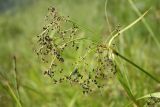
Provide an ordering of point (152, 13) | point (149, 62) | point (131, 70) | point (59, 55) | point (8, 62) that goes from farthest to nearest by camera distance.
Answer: point (8, 62)
point (152, 13)
point (149, 62)
point (131, 70)
point (59, 55)

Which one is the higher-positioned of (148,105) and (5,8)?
(5,8)

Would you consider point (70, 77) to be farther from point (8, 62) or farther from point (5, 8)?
point (5, 8)

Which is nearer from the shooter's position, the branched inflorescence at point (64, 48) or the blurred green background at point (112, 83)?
the branched inflorescence at point (64, 48)

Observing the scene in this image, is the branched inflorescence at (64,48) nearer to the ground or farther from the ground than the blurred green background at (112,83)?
nearer to the ground

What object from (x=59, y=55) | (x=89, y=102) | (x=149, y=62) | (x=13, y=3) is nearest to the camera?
(x=59, y=55)

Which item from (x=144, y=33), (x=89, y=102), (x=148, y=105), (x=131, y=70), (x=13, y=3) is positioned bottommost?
(x=148, y=105)

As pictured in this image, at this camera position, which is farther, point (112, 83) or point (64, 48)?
point (112, 83)

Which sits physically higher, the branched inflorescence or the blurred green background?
the blurred green background

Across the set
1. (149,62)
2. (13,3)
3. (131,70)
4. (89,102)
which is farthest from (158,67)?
(13,3)

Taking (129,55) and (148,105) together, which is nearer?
(148,105)

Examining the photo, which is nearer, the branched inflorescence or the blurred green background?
the branched inflorescence
